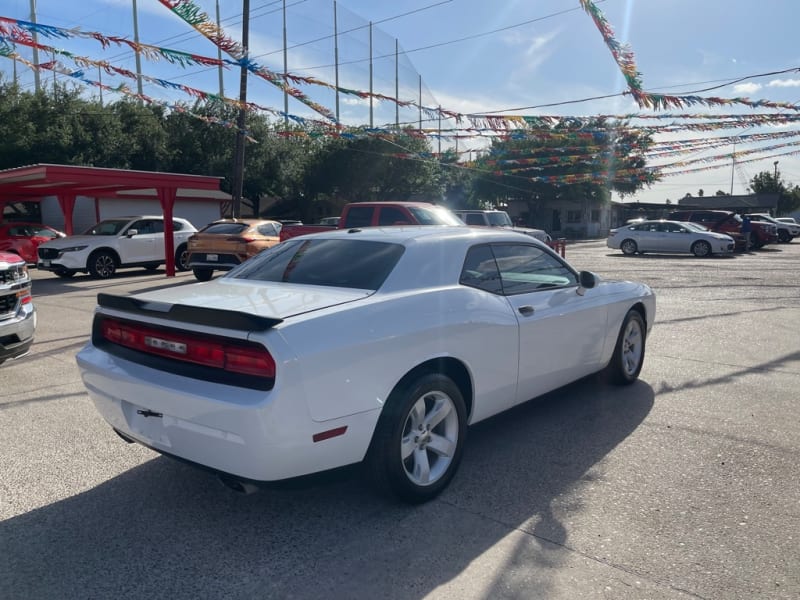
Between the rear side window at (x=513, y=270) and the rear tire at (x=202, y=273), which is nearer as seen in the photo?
the rear side window at (x=513, y=270)

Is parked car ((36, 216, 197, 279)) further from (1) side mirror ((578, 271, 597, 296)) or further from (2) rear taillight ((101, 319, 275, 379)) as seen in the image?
(2) rear taillight ((101, 319, 275, 379))

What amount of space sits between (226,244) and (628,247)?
55.1 feet

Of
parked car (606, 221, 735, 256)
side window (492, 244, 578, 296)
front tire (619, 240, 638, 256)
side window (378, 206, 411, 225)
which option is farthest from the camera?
front tire (619, 240, 638, 256)

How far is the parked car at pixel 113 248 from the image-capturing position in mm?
15187

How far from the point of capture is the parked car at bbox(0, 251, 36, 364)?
5.39m

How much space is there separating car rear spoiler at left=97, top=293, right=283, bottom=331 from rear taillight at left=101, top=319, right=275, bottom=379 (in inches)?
2.9

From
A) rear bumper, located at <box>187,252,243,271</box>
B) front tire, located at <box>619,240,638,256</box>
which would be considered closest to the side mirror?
rear bumper, located at <box>187,252,243,271</box>

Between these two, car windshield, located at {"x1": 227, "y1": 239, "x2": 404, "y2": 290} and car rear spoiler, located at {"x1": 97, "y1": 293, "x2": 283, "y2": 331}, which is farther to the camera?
car windshield, located at {"x1": 227, "y1": 239, "x2": 404, "y2": 290}

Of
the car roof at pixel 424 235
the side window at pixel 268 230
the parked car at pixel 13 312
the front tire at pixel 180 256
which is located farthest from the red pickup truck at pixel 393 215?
the car roof at pixel 424 235


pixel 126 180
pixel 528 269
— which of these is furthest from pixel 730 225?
pixel 528 269

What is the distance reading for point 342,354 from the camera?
2988 millimetres

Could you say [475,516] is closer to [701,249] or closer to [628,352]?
[628,352]

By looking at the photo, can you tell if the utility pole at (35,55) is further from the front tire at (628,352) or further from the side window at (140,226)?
the front tire at (628,352)

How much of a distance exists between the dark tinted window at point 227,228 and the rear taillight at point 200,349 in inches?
449
